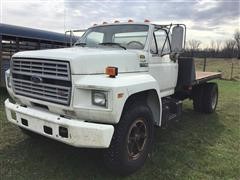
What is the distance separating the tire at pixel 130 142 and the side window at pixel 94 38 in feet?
5.60

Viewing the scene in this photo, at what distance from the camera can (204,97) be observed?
25.1 feet

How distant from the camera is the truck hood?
3.37m

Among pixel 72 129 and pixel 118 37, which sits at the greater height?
pixel 118 37

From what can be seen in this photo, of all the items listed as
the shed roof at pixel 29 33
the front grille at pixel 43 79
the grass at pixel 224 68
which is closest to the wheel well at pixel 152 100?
the front grille at pixel 43 79

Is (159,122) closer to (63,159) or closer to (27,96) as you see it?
(63,159)

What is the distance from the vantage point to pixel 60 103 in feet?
11.3

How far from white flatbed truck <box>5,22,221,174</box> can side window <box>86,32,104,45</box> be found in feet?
0.16

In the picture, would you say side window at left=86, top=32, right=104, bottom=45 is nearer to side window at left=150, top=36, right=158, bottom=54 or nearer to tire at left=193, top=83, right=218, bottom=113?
side window at left=150, top=36, right=158, bottom=54

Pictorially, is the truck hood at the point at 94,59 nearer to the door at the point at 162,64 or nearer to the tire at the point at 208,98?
the door at the point at 162,64

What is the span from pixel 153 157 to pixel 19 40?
7021mm

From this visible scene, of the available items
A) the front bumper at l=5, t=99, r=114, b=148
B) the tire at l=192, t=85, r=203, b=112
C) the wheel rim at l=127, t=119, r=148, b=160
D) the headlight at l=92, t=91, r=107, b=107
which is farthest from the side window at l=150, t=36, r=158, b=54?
the tire at l=192, t=85, r=203, b=112

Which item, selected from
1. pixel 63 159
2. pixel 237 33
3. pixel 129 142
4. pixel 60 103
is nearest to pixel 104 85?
pixel 60 103

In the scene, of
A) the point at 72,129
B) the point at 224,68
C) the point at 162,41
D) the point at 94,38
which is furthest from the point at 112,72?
the point at 224,68

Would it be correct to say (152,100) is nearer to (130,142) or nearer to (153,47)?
(130,142)
